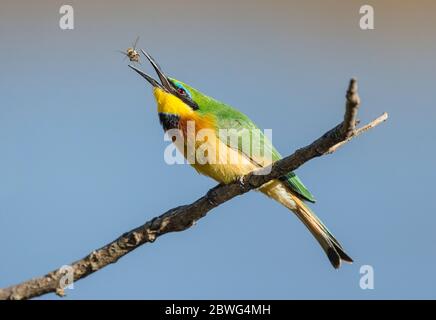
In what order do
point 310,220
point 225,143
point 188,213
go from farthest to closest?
point 310,220 → point 225,143 → point 188,213

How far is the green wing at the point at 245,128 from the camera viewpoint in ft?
11.2

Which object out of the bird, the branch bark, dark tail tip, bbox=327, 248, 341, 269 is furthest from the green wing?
the branch bark

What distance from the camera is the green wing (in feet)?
11.2

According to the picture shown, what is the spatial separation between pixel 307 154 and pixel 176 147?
1.32 metres

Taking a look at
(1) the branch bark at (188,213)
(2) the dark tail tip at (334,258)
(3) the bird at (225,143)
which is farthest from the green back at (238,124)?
(1) the branch bark at (188,213)

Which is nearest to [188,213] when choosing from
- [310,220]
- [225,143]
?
[225,143]

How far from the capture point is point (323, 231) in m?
3.60

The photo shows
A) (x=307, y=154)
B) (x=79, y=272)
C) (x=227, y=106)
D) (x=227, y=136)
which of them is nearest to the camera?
(x=307, y=154)

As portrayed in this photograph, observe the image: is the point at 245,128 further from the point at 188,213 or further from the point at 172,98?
the point at 188,213

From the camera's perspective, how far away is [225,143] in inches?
135

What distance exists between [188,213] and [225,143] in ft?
2.46

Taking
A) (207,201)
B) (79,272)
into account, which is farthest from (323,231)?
(79,272)

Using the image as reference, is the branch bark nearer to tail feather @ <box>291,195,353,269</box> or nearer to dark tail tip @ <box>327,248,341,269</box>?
tail feather @ <box>291,195,353,269</box>
